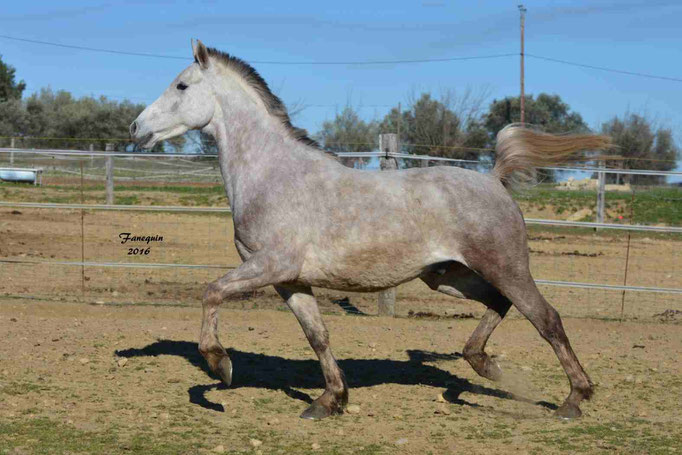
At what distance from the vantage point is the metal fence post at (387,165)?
29.4 ft

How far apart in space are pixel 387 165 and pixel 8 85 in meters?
42.9

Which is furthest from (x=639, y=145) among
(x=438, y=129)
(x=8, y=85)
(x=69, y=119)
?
(x=8, y=85)

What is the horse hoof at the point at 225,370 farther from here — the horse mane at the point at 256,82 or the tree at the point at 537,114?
the tree at the point at 537,114

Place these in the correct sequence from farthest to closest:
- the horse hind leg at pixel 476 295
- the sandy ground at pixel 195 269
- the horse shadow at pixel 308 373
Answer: the sandy ground at pixel 195 269 < the horse shadow at pixel 308 373 < the horse hind leg at pixel 476 295

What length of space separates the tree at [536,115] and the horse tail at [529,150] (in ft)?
110

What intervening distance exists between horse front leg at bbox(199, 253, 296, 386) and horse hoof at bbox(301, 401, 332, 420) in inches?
26.1

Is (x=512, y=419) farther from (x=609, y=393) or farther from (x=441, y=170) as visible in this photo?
(x=441, y=170)

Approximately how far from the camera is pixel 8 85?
4584 cm

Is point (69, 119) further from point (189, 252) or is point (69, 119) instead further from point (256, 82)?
point (256, 82)

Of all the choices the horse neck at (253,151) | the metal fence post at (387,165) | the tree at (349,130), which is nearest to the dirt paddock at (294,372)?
the metal fence post at (387,165)

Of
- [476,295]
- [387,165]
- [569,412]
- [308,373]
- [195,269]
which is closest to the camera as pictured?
[569,412]

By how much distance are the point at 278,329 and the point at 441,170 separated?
3475 mm

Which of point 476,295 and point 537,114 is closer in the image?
point 476,295

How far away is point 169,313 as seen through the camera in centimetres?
865
